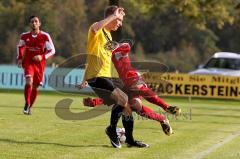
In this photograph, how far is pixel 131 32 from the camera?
82000mm

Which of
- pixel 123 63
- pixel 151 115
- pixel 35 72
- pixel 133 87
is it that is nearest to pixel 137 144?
pixel 151 115

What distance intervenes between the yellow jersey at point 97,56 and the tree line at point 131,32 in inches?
1795

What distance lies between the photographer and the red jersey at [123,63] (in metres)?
10.7

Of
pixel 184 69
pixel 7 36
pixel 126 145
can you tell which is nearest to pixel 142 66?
pixel 126 145

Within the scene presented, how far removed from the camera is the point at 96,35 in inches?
391

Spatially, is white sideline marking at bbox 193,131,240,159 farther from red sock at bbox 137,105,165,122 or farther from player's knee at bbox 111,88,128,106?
player's knee at bbox 111,88,128,106

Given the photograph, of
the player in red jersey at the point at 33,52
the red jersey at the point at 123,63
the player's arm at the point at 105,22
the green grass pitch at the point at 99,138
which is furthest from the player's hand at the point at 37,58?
the player's arm at the point at 105,22

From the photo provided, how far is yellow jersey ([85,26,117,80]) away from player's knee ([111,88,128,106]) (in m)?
0.25

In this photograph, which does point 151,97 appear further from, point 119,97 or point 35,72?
point 35,72

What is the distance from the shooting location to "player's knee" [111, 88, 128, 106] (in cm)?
1006

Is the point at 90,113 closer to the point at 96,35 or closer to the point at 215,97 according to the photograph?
the point at 96,35

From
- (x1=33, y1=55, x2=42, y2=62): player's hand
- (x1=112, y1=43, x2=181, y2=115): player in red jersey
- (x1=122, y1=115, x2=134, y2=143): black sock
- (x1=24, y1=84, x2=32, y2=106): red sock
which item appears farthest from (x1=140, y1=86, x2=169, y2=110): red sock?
(x1=33, y1=55, x2=42, y2=62): player's hand

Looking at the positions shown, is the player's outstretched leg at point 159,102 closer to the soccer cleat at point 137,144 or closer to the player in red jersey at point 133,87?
the player in red jersey at point 133,87

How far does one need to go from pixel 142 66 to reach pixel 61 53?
55645mm
